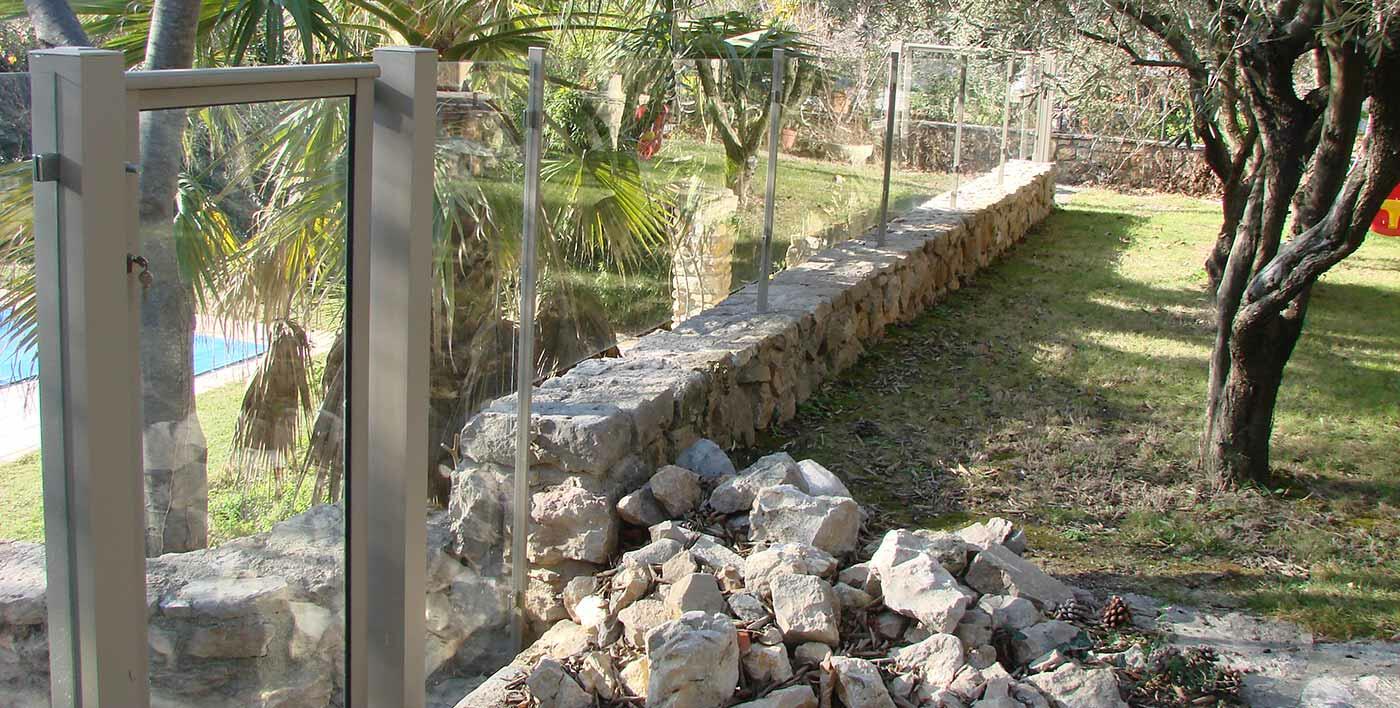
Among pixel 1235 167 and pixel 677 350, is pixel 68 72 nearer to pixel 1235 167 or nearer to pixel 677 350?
pixel 677 350

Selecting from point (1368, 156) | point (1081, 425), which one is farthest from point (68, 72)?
point (1081, 425)

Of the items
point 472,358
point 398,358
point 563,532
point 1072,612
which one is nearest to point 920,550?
point 1072,612

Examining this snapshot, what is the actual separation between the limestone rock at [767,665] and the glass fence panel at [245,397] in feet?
5.12

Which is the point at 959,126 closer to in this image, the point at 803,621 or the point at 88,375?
the point at 803,621

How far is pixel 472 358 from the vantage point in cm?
402

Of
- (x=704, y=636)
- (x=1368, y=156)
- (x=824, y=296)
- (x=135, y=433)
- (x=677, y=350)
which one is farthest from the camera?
(x=824, y=296)

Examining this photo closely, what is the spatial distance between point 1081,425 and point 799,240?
2.42 m

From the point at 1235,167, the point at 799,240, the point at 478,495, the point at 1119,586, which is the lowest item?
the point at 1119,586

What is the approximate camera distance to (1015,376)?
7.75 metres

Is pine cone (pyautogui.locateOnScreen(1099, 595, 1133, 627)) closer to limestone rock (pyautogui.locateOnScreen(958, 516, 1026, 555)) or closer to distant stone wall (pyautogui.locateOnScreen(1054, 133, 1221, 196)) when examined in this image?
limestone rock (pyautogui.locateOnScreen(958, 516, 1026, 555))

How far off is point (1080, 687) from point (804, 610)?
2.68 feet

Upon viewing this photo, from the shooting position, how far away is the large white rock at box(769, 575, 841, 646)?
3816 mm

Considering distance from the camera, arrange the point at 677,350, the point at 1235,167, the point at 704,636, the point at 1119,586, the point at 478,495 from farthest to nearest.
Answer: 1. the point at 1235,167
2. the point at 677,350
3. the point at 1119,586
4. the point at 478,495
5. the point at 704,636

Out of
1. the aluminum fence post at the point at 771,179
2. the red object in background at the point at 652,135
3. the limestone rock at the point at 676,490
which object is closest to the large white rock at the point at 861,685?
the limestone rock at the point at 676,490
